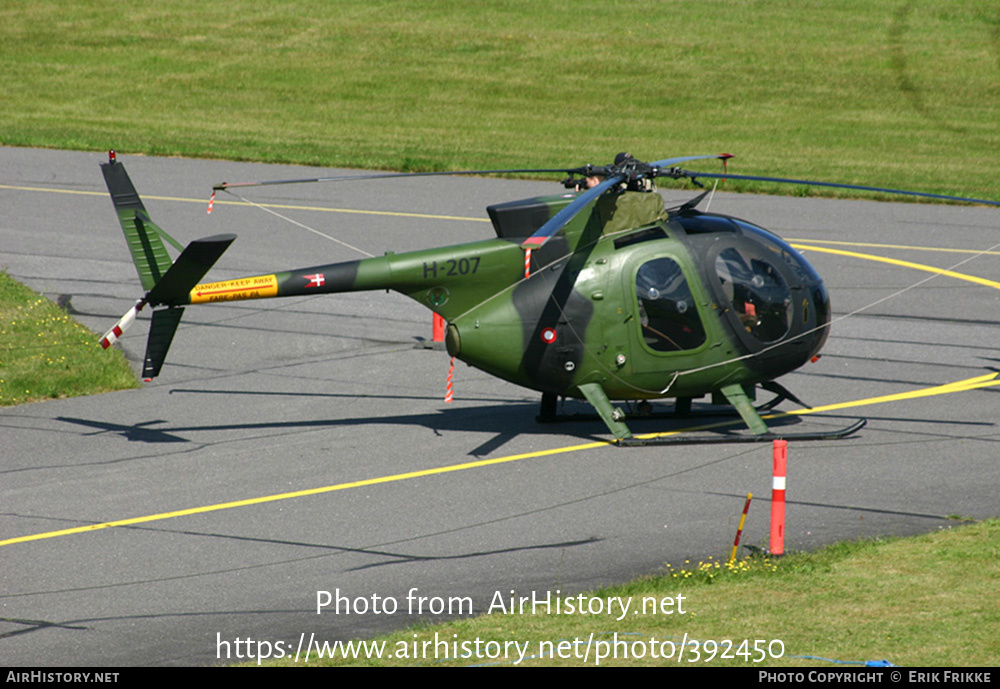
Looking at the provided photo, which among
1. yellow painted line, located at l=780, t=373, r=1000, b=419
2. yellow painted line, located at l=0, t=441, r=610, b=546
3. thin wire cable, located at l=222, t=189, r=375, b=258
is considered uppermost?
thin wire cable, located at l=222, t=189, r=375, b=258

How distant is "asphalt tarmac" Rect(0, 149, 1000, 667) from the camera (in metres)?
10.1

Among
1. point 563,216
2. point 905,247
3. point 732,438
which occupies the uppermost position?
point 563,216

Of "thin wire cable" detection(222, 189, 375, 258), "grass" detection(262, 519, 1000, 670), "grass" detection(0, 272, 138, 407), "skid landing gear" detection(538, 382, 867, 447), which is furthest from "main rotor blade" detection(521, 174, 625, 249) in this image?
"thin wire cable" detection(222, 189, 375, 258)

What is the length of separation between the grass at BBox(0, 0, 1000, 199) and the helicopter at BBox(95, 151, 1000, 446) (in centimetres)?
1698

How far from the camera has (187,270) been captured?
Answer: 12.9 meters

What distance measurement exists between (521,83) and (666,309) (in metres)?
29.3

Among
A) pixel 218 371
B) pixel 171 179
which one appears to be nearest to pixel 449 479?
pixel 218 371

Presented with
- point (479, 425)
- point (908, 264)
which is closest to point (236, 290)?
point (479, 425)

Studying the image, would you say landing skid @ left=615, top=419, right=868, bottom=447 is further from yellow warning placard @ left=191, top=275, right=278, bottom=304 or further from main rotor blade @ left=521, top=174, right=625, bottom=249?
yellow warning placard @ left=191, top=275, right=278, bottom=304

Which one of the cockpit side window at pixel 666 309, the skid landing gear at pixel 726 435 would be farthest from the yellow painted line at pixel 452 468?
the cockpit side window at pixel 666 309

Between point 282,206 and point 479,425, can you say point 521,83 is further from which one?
point 479,425

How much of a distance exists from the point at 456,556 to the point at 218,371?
23.7 ft

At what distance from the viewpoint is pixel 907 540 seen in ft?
36.0

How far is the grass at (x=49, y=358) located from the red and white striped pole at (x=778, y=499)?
977 cm
